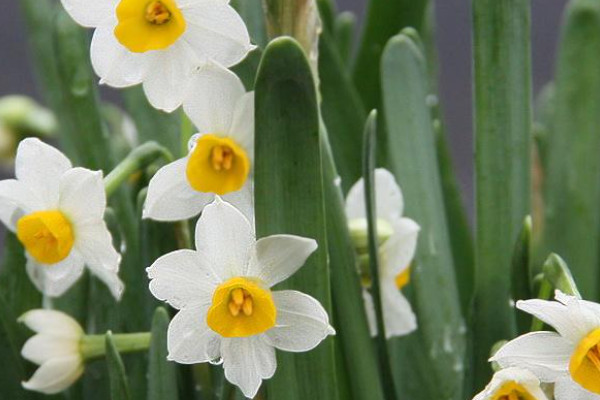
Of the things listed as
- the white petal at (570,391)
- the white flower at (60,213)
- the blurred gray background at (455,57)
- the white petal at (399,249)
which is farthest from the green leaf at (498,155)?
the blurred gray background at (455,57)

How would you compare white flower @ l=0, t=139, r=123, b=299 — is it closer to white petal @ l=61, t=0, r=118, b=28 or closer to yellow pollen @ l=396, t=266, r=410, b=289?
white petal @ l=61, t=0, r=118, b=28

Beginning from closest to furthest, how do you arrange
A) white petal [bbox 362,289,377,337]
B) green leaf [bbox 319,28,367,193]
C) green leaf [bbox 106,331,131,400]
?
green leaf [bbox 106,331,131,400] < white petal [bbox 362,289,377,337] < green leaf [bbox 319,28,367,193]

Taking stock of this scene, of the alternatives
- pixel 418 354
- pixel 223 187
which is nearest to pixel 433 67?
pixel 418 354

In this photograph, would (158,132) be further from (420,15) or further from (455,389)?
(455,389)

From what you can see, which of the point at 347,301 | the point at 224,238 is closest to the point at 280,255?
the point at 224,238

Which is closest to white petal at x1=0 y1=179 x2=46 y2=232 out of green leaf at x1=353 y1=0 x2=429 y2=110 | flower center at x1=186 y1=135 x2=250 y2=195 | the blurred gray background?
flower center at x1=186 y1=135 x2=250 y2=195

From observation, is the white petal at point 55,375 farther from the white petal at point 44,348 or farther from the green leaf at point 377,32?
the green leaf at point 377,32
